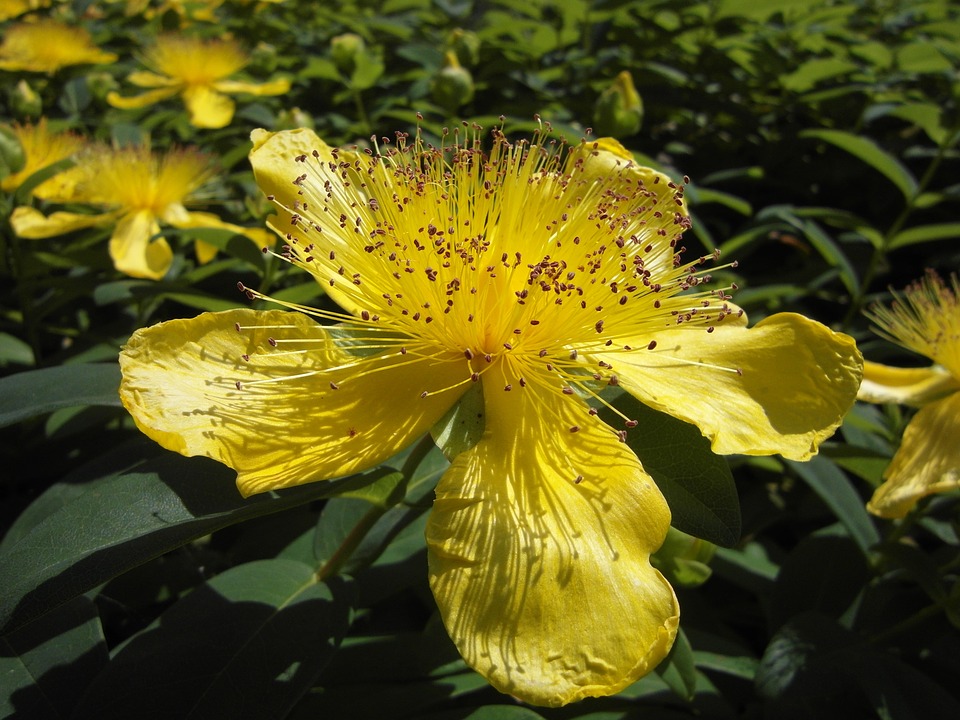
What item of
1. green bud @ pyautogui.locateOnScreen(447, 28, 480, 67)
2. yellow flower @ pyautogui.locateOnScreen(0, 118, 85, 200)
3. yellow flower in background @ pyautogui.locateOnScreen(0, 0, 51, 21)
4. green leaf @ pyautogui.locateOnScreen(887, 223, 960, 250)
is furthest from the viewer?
yellow flower in background @ pyautogui.locateOnScreen(0, 0, 51, 21)

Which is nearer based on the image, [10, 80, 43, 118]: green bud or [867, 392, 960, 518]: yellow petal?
[867, 392, 960, 518]: yellow petal

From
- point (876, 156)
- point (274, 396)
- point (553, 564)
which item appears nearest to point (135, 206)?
point (274, 396)

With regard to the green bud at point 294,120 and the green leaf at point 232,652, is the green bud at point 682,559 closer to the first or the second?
the green leaf at point 232,652

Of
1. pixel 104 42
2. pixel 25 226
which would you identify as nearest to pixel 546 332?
pixel 25 226

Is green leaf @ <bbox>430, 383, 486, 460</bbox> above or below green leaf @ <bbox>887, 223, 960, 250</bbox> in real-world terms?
above

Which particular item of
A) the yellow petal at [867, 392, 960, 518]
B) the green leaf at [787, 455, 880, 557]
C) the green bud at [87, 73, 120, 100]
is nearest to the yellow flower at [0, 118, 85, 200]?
the green bud at [87, 73, 120, 100]

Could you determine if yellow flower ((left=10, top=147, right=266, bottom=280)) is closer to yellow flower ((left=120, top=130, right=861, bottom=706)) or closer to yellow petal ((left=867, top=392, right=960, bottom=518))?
yellow flower ((left=120, top=130, right=861, bottom=706))

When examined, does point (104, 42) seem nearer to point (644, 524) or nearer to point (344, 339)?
point (344, 339)
